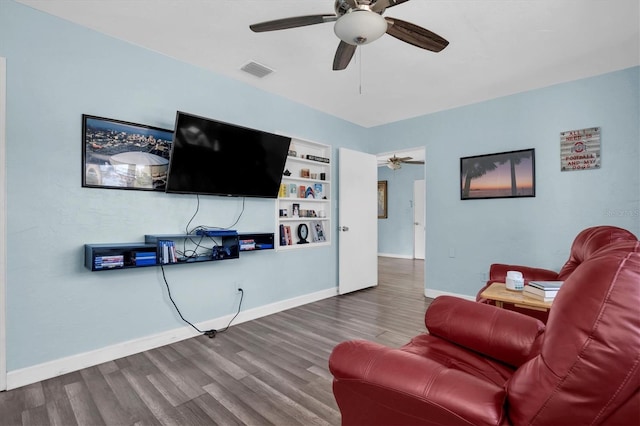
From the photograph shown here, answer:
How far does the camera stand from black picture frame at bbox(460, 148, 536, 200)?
3.88 meters

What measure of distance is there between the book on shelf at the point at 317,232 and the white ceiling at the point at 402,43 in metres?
1.77

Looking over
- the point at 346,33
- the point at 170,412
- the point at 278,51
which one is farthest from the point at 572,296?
the point at 278,51

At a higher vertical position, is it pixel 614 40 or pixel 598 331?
pixel 614 40

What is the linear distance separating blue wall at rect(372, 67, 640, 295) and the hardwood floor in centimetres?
150

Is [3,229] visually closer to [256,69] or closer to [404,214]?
[256,69]

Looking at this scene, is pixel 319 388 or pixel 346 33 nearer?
pixel 346 33

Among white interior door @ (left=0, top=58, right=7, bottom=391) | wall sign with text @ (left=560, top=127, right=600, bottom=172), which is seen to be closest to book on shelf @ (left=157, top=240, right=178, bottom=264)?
white interior door @ (left=0, top=58, right=7, bottom=391)

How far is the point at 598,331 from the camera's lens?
75cm

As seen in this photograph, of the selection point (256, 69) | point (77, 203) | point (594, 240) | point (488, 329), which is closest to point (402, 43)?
point (256, 69)

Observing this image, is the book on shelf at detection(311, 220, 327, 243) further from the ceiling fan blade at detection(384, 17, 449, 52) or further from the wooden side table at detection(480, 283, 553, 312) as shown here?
the ceiling fan blade at detection(384, 17, 449, 52)

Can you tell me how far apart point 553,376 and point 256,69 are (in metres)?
3.41

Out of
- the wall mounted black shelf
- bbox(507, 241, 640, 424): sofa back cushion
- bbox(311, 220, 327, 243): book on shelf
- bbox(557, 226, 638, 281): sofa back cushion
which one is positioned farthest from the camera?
bbox(311, 220, 327, 243): book on shelf

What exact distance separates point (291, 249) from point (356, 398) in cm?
302

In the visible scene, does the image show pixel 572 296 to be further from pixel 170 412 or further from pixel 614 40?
pixel 614 40
